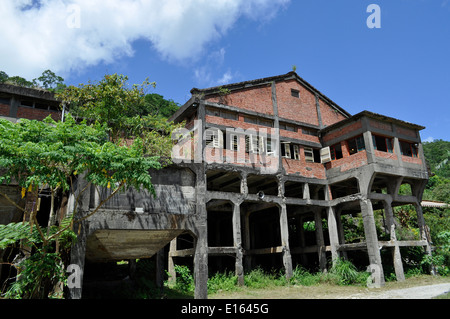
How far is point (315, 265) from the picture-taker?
23.3 meters

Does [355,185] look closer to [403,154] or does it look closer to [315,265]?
[403,154]

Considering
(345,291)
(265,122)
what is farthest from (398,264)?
(265,122)

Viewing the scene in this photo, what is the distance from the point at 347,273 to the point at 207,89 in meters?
13.3

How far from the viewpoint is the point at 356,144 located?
20984 millimetres

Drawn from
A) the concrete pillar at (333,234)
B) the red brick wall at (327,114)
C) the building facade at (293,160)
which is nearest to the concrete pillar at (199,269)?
the building facade at (293,160)

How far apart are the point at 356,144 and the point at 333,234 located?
19.5ft

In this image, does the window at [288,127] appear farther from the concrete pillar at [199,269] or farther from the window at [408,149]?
the concrete pillar at [199,269]

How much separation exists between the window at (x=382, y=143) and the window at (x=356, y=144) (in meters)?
0.69

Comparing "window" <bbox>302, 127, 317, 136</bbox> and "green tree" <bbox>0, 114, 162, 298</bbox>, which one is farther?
"window" <bbox>302, 127, 317, 136</bbox>

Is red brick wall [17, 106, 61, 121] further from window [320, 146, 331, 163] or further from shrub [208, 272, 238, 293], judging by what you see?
window [320, 146, 331, 163]

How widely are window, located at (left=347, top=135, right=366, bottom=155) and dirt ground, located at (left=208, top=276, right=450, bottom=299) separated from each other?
793 cm

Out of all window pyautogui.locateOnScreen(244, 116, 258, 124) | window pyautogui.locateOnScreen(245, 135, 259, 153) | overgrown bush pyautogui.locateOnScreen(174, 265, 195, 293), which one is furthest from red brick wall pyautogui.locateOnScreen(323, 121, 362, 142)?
overgrown bush pyautogui.locateOnScreen(174, 265, 195, 293)

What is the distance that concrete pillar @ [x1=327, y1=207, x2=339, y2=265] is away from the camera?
67.0 ft
